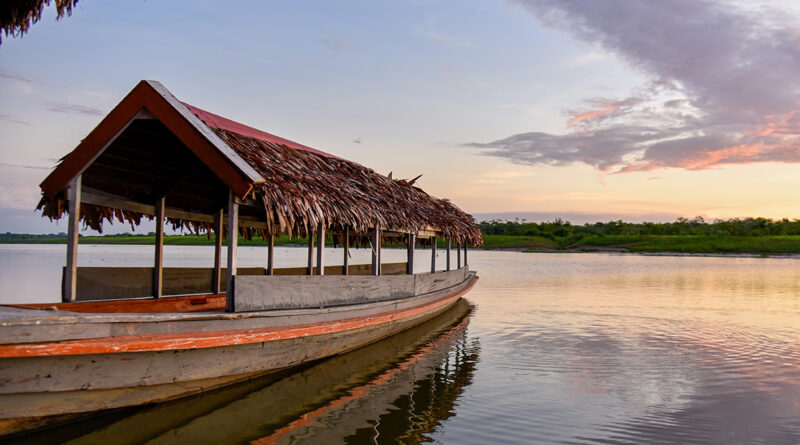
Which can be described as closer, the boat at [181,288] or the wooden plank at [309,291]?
the boat at [181,288]

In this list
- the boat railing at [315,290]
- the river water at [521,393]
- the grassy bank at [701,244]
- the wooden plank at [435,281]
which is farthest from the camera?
the grassy bank at [701,244]

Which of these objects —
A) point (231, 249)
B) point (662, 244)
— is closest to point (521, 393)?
point (231, 249)

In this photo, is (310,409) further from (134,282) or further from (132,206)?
(132,206)

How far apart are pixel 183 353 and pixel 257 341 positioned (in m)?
0.94

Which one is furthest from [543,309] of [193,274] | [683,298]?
[193,274]

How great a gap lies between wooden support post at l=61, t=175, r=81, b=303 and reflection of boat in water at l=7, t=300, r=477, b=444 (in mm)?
2092

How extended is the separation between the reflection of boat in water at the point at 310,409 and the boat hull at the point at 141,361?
248 millimetres

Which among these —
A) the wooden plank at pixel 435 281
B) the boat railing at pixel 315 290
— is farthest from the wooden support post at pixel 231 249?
the wooden plank at pixel 435 281

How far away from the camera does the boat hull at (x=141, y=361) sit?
5066 mm

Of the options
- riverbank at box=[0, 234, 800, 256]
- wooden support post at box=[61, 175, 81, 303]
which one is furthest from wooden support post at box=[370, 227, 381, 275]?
riverbank at box=[0, 234, 800, 256]

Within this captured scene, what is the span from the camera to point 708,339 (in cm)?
1245

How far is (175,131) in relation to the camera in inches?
263

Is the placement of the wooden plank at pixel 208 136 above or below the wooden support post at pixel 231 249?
above

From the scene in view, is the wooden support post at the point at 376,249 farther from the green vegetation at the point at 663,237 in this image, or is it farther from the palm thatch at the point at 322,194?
the green vegetation at the point at 663,237
